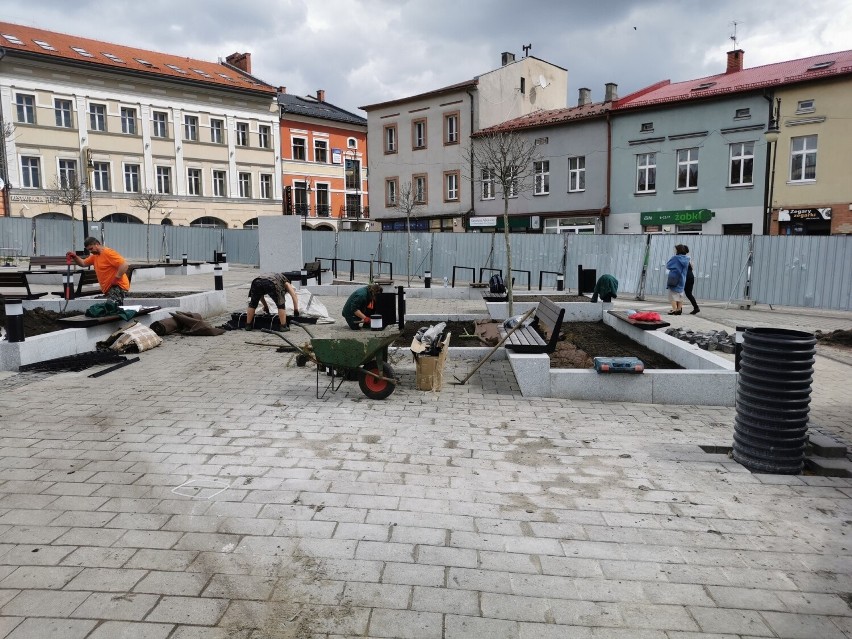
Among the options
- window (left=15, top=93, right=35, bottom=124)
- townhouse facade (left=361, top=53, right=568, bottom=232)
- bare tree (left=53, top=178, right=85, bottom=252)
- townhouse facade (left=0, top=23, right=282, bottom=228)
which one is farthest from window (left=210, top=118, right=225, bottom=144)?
townhouse facade (left=361, top=53, right=568, bottom=232)

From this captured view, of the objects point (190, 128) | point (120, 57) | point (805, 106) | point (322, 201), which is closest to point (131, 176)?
point (190, 128)

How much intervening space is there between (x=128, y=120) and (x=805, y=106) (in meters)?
40.0

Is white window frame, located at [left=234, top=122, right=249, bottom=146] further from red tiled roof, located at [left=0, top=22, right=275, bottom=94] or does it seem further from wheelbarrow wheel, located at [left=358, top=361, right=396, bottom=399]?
wheelbarrow wheel, located at [left=358, top=361, right=396, bottom=399]

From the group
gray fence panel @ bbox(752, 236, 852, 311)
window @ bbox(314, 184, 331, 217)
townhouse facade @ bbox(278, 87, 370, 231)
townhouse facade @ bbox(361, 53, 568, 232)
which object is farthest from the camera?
window @ bbox(314, 184, 331, 217)

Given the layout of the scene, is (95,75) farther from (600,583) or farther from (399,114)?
(600,583)

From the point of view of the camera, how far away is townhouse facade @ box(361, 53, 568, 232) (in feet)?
122

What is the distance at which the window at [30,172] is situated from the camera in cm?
3784

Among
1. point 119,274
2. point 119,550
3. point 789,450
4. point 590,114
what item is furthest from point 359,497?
point 590,114

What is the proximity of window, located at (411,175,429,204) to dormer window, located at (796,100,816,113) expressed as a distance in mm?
21173

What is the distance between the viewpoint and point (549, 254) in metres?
22.4

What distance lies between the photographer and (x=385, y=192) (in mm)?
42406

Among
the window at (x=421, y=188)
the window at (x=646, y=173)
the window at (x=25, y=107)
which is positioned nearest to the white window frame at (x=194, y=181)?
the window at (x=25, y=107)

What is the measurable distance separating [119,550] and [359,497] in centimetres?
156

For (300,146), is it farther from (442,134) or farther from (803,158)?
(803,158)
